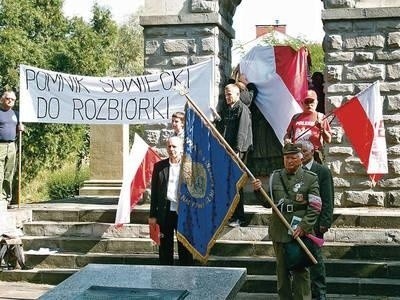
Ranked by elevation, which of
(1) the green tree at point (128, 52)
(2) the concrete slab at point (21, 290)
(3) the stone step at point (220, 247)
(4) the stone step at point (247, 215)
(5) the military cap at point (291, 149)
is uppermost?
(1) the green tree at point (128, 52)

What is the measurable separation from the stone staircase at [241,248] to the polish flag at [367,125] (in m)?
0.71

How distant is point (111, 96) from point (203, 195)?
2.89m

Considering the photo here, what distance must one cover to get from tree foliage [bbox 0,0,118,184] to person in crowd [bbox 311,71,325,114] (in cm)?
1902

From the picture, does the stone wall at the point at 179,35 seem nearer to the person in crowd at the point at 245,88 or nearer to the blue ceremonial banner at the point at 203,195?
the person in crowd at the point at 245,88

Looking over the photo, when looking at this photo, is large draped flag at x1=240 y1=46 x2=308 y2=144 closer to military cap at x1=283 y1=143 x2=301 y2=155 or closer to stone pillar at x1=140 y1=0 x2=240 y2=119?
stone pillar at x1=140 y1=0 x2=240 y2=119

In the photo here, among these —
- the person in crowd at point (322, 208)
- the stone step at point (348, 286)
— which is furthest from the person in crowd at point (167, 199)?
the person in crowd at point (322, 208)

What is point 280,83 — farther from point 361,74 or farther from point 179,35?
point 179,35

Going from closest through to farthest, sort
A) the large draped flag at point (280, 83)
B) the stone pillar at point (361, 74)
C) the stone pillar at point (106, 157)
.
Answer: the stone pillar at point (361, 74) → the large draped flag at point (280, 83) → the stone pillar at point (106, 157)

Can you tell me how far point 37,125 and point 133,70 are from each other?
1779cm

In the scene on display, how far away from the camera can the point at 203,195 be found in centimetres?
812

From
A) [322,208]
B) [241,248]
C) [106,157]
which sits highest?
[106,157]

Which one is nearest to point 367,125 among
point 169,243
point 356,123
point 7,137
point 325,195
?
point 356,123

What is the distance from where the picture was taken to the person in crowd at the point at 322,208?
736 cm

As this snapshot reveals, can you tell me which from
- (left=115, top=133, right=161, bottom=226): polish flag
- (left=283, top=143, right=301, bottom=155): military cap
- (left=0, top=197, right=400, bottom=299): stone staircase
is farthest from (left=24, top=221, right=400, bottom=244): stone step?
(left=283, top=143, right=301, bottom=155): military cap
